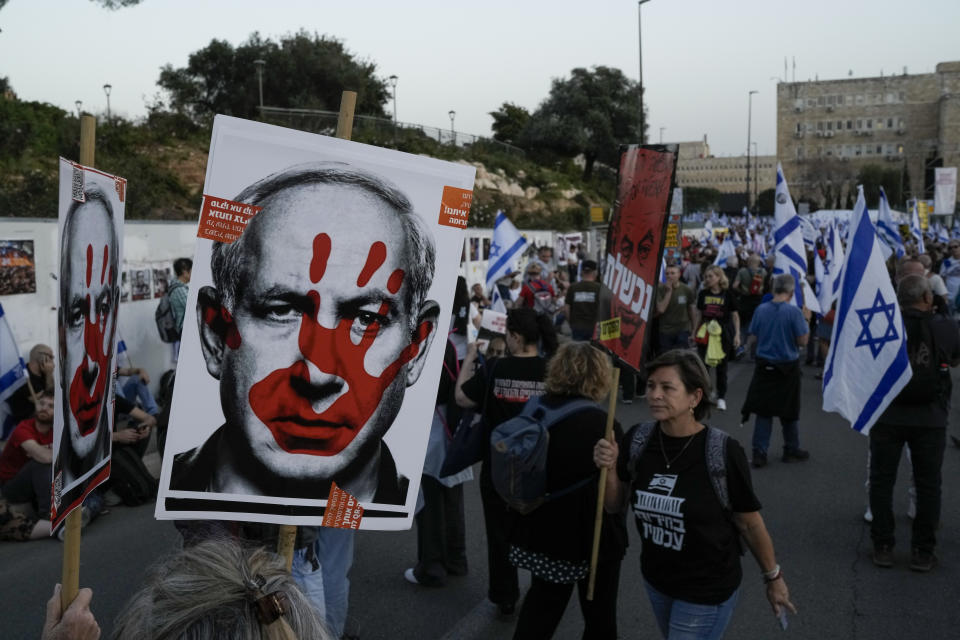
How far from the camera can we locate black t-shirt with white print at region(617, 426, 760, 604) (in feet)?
10.2

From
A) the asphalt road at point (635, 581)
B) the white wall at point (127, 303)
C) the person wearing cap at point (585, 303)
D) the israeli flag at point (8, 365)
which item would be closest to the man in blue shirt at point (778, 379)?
the asphalt road at point (635, 581)

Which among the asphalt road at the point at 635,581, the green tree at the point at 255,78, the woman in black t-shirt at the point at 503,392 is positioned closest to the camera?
the woman in black t-shirt at the point at 503,392

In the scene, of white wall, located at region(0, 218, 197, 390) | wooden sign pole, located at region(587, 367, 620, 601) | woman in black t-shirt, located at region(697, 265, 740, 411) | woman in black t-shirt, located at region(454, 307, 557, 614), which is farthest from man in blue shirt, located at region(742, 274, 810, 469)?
white wall, located at region(0, 218, 197, 390)

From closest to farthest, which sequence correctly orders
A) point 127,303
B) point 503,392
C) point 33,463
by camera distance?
point 503,392
point 33,463
point 127,303

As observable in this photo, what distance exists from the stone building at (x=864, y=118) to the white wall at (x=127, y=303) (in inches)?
4218

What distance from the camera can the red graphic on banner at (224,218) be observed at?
2.20 metres

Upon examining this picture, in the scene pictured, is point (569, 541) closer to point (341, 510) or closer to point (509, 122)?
point (341, 510)

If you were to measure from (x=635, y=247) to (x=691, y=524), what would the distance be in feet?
3.71

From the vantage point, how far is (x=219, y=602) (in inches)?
55.9

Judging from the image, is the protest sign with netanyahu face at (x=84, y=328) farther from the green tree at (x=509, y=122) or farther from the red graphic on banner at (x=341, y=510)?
the green tree at (x=509, y=122)

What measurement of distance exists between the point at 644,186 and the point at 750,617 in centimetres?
256

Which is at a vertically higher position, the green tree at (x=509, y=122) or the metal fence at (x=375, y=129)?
the green tree at (x=509, y=122)

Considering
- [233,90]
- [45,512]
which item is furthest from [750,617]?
[233,90]

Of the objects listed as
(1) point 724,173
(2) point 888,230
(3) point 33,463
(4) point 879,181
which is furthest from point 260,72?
(1) point 724,173
